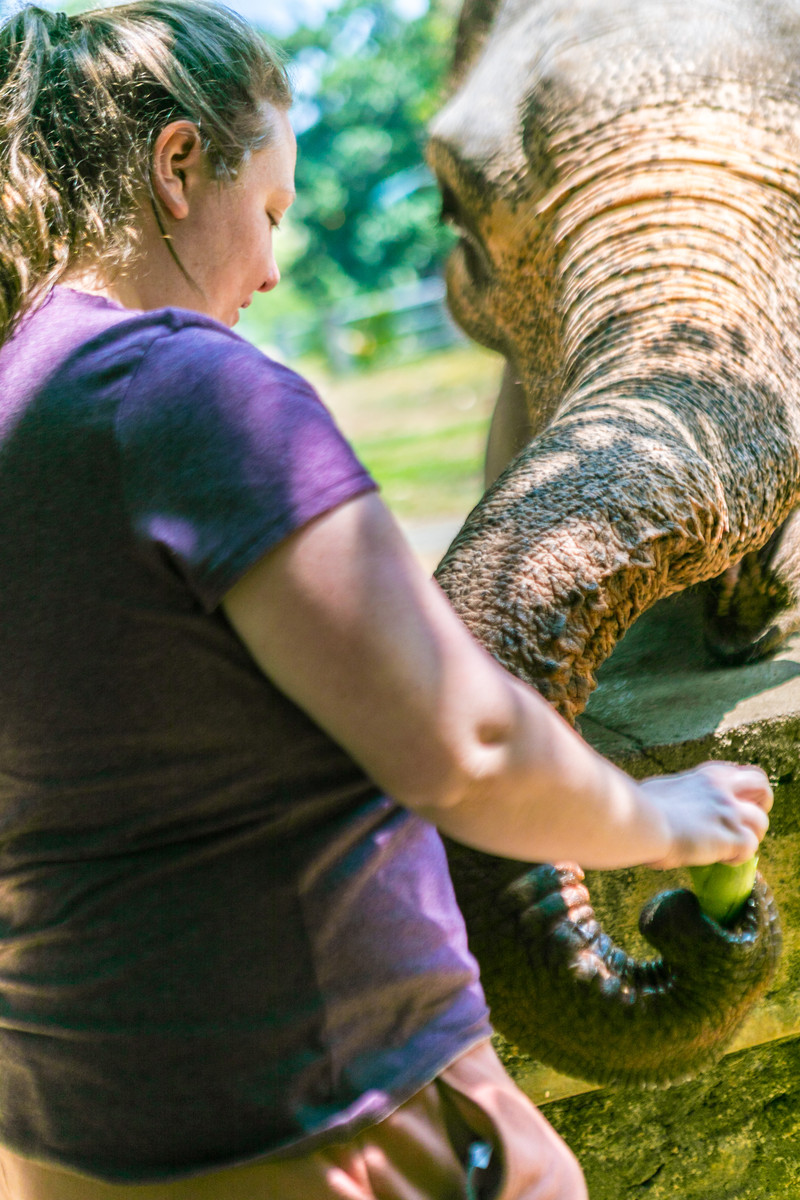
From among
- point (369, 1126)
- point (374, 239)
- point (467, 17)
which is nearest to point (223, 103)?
point (369, 1126)

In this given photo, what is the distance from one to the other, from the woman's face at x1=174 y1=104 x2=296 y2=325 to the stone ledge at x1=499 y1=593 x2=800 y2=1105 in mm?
1018

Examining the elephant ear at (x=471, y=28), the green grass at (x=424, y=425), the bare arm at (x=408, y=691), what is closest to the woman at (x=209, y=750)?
the bare arm at (x=408, y=691)

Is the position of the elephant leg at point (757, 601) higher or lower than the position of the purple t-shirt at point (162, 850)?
lower

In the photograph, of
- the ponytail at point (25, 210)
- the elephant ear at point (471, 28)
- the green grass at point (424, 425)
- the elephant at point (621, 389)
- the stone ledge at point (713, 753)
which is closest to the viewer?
the ponytail at point (25, 210)

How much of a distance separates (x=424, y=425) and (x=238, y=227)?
16.0m

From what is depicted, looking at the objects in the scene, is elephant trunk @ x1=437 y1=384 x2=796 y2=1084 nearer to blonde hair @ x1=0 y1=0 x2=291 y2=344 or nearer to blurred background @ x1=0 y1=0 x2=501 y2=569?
blonde hair @ x1=0 y1=0 x2=291 y2=344

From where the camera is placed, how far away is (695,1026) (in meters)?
1.39

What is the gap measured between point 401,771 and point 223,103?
0.61 meters

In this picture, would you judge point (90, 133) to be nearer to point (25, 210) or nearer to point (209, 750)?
point (25, 210)

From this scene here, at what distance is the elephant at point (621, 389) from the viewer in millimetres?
1376

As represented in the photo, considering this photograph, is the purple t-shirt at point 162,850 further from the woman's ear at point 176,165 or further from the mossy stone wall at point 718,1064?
the mossy stone wall at point 718,1064

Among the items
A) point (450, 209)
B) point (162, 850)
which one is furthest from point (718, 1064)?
point (450, 209)

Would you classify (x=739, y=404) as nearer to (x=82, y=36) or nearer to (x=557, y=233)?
(x=557, y=233)

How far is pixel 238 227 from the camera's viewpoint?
1191 mm
